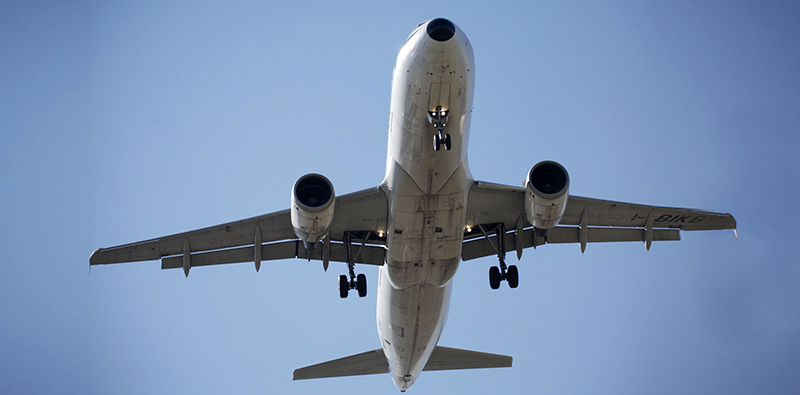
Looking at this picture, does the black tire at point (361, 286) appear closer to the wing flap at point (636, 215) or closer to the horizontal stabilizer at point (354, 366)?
the horizontal stabilizer at point (354, 366)

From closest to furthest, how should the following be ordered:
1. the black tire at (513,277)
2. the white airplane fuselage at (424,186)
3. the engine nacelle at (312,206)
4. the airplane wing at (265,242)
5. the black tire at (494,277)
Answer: the white airplane fuselage at (424,186), the engine nacelle at (312,206), the airplane wing at (265,242), the black tire at (513,277), the black tire at (494,277)

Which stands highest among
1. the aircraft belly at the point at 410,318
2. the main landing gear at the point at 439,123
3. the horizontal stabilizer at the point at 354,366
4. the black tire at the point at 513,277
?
the main landing gear at the point at 439,123

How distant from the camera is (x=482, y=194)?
19.6m

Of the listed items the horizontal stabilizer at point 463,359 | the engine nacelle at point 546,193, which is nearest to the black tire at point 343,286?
the engine nacelle at point 546,193

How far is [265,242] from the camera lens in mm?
20797

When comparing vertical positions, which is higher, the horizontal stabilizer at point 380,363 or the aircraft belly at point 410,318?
the aircraft belly at point 410,318

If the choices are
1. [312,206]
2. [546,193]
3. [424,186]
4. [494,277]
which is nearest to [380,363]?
[494,277]

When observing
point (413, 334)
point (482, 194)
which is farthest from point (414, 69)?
point (413, 334)

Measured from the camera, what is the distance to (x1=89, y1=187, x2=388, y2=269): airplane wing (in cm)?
1966

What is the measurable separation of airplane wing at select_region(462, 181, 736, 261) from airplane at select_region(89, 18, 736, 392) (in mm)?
33

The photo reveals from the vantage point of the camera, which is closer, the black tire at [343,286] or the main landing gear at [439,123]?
the main landing gear at [439,123]

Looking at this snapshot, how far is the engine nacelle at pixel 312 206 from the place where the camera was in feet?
56.0

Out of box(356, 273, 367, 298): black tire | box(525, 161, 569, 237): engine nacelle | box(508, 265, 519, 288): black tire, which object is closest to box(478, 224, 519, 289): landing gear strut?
box(508, 265, 519, 288): black tire

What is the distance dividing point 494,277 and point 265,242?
286 inches
